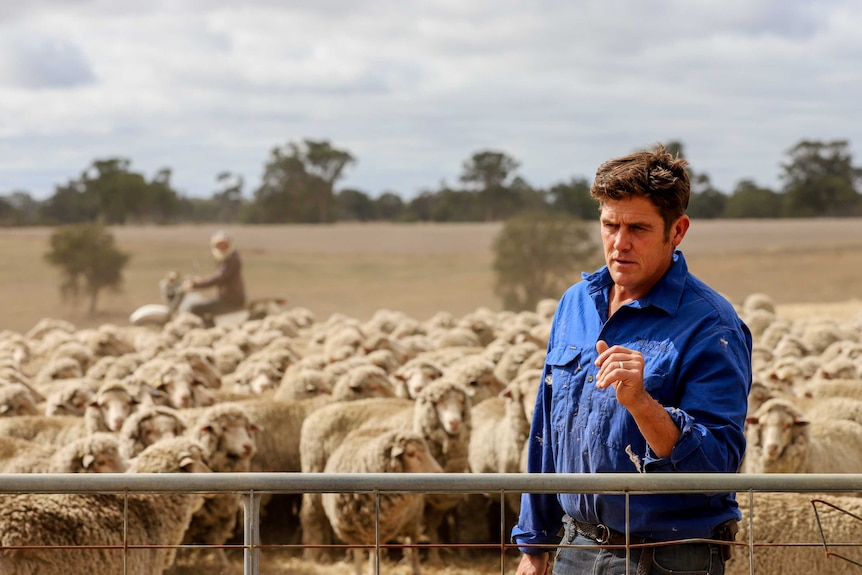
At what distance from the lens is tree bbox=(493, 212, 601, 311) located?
110ft

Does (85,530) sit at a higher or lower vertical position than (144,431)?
lower

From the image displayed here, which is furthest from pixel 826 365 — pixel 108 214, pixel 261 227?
pixel 108 214

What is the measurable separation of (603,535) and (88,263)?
40047mm

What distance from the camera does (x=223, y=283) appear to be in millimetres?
18125

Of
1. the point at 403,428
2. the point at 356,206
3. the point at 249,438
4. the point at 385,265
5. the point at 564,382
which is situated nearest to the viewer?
the point at 564,382

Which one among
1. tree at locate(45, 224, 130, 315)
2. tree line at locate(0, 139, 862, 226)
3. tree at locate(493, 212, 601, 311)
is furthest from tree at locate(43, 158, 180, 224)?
tree at locate(493, 212, 601, 311)

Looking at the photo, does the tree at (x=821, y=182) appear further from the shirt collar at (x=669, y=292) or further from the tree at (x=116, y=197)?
the shirt collar at (x=669, y=292)

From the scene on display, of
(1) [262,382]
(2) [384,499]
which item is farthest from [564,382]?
(1) [262,382]

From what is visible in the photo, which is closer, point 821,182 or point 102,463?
point 102,463

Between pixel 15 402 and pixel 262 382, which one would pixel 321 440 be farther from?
pixel 15 402

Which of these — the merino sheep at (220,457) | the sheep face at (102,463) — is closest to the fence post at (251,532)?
the sheep face at (102,463)

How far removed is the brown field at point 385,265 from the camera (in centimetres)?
4425

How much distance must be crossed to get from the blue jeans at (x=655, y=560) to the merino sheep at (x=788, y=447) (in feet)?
15.3

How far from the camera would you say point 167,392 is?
31.1 ft
